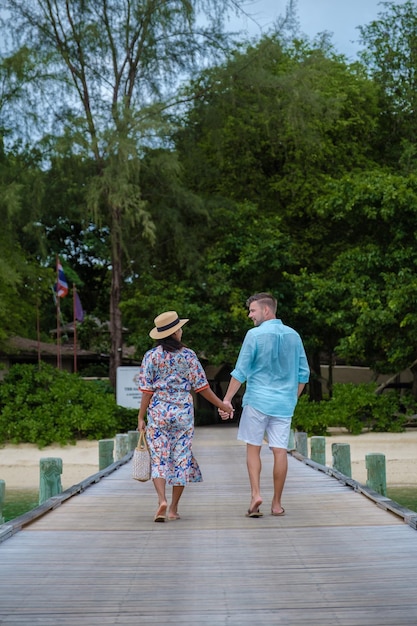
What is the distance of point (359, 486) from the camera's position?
10180mm

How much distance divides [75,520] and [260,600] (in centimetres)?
345

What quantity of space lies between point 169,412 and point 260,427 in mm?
766

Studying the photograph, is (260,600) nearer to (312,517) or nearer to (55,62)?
(312,517)

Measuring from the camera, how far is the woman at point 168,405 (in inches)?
329

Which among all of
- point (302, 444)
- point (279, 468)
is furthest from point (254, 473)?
point (302, 444)

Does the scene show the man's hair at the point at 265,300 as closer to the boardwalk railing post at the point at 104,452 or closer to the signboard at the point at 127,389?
the boardwalk railing post at the point at 104,452

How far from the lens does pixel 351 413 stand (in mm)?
28344

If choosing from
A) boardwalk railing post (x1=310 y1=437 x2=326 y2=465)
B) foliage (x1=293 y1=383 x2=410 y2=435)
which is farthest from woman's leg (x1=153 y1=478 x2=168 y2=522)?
foliage (x1=293 y1=383 x2=410 y2=435)

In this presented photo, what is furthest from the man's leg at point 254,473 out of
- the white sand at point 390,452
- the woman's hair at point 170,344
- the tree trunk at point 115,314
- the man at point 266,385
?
the tree trunk at point 115,314

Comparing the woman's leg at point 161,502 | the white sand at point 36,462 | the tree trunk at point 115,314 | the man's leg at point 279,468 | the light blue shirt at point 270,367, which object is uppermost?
the tree trunk at point 115,314

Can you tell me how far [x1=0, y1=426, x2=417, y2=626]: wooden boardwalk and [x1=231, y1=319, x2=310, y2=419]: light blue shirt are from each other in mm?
963

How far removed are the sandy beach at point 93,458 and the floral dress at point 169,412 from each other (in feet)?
43.5

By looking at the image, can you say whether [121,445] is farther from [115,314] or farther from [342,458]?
[115,314]

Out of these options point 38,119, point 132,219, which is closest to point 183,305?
point 132,219
